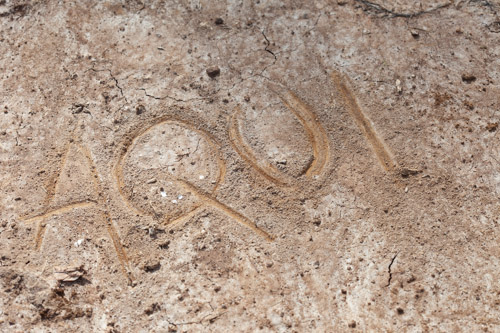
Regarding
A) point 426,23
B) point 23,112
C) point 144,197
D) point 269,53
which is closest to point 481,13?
point 426,23

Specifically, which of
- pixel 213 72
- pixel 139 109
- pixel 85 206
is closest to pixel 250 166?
pixel 213 72

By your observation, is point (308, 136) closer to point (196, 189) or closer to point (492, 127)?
point (196, 189)

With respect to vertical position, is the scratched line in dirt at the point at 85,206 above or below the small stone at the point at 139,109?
below

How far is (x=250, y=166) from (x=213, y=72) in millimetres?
702

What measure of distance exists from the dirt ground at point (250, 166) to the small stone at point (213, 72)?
15 mm

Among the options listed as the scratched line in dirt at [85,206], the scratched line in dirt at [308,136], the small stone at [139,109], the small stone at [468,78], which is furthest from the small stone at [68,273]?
the small stone at [468,78]

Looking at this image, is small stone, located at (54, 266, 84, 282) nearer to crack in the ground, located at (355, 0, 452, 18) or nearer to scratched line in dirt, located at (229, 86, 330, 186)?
scratched line in dirt, located at (229, 86, 330, 186)

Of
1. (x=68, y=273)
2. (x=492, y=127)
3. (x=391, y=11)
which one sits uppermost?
(x=391, y=11)

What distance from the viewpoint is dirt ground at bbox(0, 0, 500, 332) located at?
102 inches

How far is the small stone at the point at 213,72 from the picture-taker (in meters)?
3.04

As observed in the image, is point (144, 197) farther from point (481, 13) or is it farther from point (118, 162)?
point (481, 13)

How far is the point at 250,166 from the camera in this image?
287 centimetres

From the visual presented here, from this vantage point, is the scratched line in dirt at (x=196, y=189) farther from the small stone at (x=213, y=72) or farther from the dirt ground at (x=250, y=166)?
the small stone at (x=213, y=72)

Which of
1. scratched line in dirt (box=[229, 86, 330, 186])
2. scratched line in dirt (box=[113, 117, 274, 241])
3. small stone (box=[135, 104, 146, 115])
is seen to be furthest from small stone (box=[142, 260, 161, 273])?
small stone (box=[135, 104, 146, 115])
